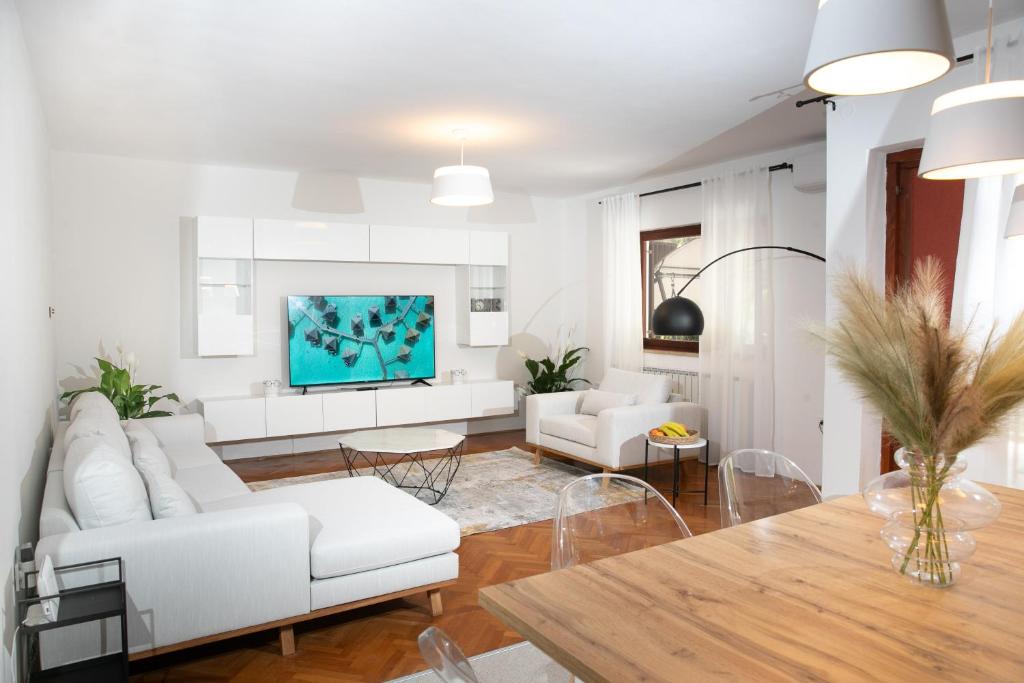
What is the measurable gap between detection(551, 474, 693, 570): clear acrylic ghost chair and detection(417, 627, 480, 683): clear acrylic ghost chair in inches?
35.8

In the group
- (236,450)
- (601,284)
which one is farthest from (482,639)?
(601,284)

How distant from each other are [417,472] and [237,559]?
2.92 meters

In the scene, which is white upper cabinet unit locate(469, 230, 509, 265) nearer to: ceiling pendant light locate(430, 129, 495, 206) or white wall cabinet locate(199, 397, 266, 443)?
ceiling pendant light locate(430, 129, 495, 206)

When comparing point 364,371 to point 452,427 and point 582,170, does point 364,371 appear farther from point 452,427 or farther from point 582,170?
point 582,170

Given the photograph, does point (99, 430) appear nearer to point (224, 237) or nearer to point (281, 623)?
point (281, 623)

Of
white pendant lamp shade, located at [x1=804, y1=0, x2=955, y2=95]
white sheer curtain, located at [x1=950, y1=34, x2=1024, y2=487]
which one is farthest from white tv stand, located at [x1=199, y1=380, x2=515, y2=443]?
white pendant lamp shade, located at [x1=804, y1=0, x2=955, y2=95]

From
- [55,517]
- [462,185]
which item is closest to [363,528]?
[55,517]

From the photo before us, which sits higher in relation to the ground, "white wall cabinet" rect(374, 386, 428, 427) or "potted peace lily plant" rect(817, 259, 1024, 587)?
"potted peace lily plant" rect(817, 259, 1024, 587)

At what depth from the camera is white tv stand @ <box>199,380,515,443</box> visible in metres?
5.61

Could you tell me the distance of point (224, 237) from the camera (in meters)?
5.63

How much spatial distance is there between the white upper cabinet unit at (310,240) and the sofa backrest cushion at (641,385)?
2.40 meters

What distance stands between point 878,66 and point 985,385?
692 millimetres

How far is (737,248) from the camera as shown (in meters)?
5.58

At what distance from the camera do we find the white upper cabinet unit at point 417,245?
6.30 m
